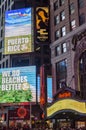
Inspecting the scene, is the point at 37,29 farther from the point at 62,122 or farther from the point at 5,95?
the point at 62,122

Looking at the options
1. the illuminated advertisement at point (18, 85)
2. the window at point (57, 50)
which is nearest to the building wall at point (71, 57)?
the window at point (57, 50)

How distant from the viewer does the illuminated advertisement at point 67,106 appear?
37922mm

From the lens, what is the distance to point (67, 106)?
133 ft

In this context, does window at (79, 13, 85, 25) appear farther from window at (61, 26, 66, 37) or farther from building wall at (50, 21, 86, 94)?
window at (61, 26, 66, 37)

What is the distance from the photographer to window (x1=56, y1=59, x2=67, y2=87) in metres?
66.7

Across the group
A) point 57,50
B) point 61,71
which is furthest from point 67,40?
point 61,71

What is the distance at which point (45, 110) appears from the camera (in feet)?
150

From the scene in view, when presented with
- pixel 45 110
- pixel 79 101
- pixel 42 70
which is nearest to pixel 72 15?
pixel 42 70

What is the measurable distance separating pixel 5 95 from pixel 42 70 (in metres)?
34.6

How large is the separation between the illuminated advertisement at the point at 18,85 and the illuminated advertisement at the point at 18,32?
18.2ft

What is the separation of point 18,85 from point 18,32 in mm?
13418

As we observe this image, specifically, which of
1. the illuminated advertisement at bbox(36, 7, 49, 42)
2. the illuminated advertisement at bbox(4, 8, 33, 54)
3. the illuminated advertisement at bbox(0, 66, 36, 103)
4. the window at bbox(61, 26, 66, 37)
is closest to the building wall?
the window at bbox(61, 26, 66, 37)

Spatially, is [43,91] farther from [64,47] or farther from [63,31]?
[63,31]

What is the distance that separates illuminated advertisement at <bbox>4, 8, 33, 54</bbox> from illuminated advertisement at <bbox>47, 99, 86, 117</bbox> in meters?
47.3
